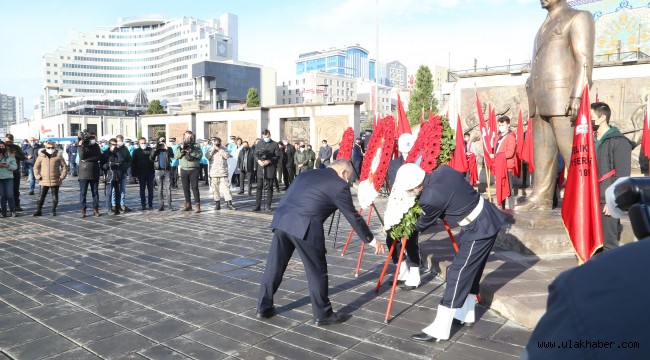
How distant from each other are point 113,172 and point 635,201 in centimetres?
1186

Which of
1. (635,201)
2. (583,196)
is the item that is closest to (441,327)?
(583,196)

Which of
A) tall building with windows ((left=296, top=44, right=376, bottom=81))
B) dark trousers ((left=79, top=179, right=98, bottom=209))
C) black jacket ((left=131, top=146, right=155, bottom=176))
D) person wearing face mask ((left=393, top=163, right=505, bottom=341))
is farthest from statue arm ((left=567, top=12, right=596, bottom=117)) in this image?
tall building with windows ((left=296, top=44, right=376, bottom=81))

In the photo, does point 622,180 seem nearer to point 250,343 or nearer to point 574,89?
point 250,343

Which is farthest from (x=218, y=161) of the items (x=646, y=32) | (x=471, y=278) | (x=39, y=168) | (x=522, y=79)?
(x=646, y=32)

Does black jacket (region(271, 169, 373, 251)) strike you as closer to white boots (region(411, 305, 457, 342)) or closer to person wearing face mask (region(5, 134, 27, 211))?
white boots (region(411, 305, 457, 342))

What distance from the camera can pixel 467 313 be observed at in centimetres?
434

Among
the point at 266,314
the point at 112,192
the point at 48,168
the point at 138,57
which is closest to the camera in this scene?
the point at 266,314

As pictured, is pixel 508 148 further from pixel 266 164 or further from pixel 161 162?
pixel 161 162

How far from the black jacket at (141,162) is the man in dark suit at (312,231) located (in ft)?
28.1

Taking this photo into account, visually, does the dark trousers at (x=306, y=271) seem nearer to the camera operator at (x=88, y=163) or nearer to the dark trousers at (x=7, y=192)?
the camera operator at (x=88, y=163)

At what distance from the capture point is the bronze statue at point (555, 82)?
6496 millimetres

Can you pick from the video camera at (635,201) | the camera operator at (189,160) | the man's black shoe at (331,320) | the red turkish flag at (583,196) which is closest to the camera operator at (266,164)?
the camera operator at (189,160)

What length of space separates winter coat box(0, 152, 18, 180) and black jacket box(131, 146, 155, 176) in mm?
2725

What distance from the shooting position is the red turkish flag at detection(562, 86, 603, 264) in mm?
5086
